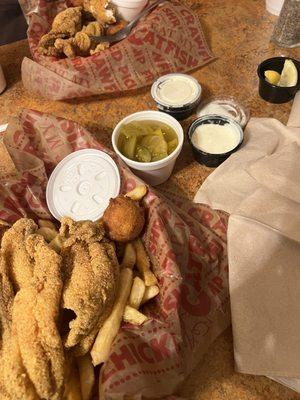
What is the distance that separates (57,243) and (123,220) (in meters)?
0.22

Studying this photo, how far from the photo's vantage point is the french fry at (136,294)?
3.55 feet

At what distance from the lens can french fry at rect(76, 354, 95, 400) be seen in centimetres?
97

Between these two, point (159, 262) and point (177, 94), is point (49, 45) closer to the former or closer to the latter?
point (177, 94)

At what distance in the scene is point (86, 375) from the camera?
0.99 meters

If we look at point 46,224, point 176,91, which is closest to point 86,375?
point 46,224

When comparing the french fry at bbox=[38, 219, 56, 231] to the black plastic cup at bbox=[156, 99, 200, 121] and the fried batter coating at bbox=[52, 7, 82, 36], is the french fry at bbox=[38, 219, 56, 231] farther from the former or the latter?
the fried batter coating at bbox=[52, 7, 82, 36]

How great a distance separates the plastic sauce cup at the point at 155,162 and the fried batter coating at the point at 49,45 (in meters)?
0.61

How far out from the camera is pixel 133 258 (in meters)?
1.18

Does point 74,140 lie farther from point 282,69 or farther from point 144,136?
point 282,69

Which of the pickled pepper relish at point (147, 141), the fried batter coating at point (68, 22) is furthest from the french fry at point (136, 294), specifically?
the fried batter coating at point (68, 22)

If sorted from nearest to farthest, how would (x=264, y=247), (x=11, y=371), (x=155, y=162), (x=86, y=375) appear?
(x=11, y=371)
(x=86, y=375)
(x=264, y=247)
(x=155, y=162)

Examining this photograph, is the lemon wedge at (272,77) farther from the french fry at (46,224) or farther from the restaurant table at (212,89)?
the french fry at (46,224)

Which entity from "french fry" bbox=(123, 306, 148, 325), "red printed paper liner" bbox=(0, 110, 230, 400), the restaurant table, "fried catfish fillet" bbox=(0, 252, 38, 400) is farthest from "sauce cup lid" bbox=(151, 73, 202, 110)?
"fried catfish fillet" bbox=(0, 252, 38, 400)

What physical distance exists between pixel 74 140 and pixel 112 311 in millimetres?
720
